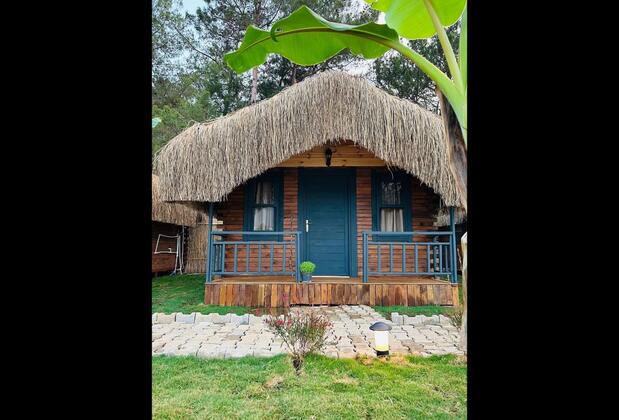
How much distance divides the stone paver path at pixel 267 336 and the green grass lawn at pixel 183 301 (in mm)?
756

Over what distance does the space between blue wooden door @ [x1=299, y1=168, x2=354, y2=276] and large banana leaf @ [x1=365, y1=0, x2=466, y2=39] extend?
280 inches

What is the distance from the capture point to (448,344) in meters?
4.88

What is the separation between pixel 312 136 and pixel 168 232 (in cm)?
923

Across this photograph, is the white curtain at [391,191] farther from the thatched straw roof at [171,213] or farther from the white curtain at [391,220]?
the thatched straw roof at [171,213]

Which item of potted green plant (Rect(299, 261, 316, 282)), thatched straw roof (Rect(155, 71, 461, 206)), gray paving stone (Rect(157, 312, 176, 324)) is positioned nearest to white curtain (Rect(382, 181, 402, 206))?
thatched straw roof (Rect(155, 71, 461, 206))

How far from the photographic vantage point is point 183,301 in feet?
27.3

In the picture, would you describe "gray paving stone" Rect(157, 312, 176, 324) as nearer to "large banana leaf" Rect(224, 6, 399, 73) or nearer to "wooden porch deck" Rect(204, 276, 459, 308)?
"wooden porch deck" Rect(204, 276, 459, 308)

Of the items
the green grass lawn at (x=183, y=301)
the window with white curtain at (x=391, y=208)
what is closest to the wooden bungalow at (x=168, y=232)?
the green grass lawn at (x=183, y=301)

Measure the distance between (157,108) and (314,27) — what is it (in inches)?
657

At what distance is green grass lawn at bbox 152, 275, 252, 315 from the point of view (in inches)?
288
